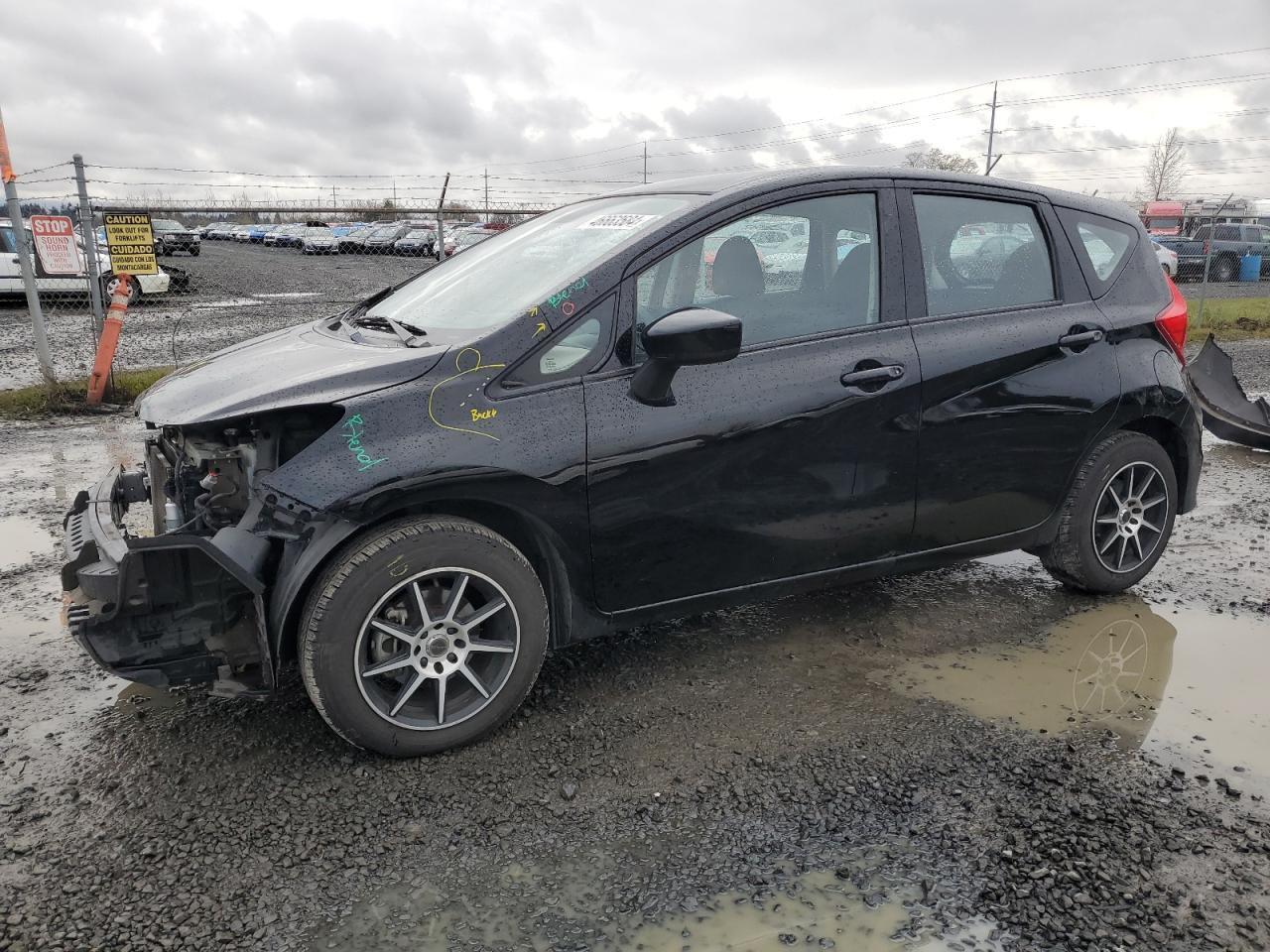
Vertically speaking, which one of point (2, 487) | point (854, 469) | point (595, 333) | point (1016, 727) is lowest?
point (1016, 727)

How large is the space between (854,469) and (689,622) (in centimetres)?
106

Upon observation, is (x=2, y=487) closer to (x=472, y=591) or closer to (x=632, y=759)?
(x=472, y=591)

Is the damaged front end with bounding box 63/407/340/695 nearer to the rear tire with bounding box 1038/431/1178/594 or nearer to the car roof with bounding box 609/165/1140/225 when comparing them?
the car roof with bounding box 609/165/1140/225

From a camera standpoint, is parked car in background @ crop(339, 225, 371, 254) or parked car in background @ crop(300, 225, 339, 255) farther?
parked car in background @ crop(300, 225, 339, 255)

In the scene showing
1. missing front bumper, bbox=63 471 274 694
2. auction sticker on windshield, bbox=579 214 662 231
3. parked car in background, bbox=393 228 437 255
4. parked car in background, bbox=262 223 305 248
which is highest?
parked car in background, bbox=262 223 305 248

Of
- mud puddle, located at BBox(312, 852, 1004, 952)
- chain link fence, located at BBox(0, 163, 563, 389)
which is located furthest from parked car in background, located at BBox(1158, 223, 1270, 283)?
mud puddle, located at BBox(312, 852, 1004, 952)

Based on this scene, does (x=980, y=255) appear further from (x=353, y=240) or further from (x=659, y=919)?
(x=353, y=240)

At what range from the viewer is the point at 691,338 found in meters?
2.96

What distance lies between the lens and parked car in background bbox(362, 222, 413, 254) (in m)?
29.9

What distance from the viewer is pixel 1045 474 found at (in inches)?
157

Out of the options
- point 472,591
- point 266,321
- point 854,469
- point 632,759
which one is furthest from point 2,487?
point 266,321

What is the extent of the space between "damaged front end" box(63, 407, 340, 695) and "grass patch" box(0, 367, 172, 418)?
19.6 ft

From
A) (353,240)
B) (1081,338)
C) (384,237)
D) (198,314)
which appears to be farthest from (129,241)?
(353,240)

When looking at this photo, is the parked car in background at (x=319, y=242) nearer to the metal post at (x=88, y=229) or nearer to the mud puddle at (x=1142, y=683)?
the metal post at (x=88, y=229)
